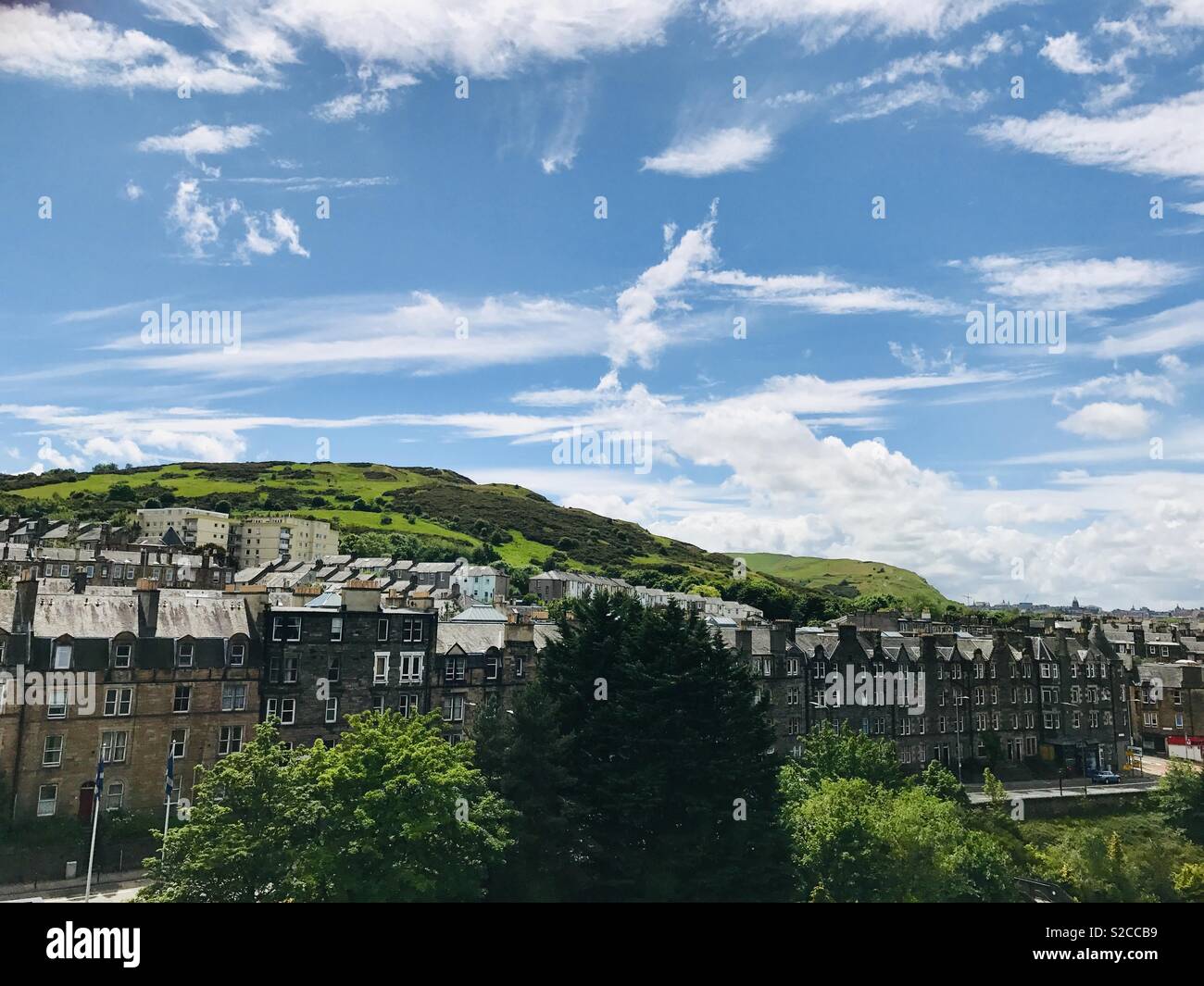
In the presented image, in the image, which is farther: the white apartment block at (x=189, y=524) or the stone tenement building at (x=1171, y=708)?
the white apartment block at (x=189, y=524)

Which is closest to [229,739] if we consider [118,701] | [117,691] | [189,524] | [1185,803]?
[118,701]

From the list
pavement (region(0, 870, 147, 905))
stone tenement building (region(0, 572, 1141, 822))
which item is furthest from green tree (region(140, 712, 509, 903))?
stone tenement building (region(0, 572, 1141, 822))

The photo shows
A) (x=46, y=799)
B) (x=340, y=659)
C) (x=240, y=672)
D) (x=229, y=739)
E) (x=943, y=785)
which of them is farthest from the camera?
(x=943, y=785)

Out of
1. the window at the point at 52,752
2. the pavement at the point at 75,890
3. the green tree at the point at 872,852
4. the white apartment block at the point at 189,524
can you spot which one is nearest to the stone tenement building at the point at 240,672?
the window at the point at 52,752

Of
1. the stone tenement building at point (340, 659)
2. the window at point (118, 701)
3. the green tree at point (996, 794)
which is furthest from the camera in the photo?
the green tree at point (996, 794)

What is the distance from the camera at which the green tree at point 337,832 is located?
32094mm

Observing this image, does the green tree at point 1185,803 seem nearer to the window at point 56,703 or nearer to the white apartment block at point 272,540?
the window at point 56,703

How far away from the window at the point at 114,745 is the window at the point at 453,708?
17.6 m

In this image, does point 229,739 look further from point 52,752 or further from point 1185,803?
Answer: point 1185,803

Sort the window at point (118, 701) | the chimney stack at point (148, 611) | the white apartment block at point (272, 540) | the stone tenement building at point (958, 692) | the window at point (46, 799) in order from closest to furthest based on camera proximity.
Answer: the window at point (46, 799)
the window at point (118, 701)
the chimney stack at point (148, 611)
the stone tenement building at point (958, 692)
the white apartment block at point (272, 540)

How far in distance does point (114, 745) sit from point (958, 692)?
64.4 metres

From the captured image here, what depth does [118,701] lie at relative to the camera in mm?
45781
